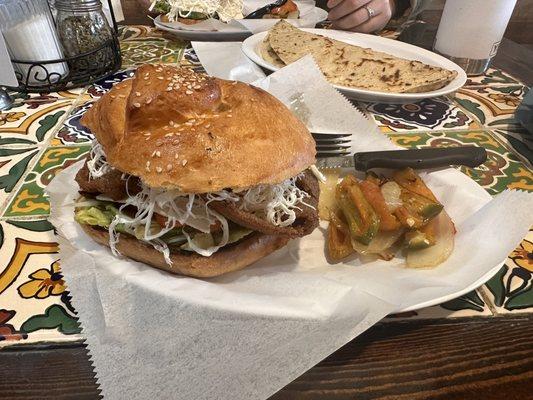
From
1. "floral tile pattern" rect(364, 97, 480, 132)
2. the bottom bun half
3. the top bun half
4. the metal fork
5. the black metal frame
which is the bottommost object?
"floral tile pattern" rect(364, 97, 480, 132)

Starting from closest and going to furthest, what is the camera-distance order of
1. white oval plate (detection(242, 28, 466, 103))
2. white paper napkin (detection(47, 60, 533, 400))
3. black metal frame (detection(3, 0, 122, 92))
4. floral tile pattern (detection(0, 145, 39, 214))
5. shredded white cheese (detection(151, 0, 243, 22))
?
white paper napkin (detection(47, 60, 533, 400))
floral tile pattern (detection(0, 145, 39, 214))
white oval plate (detection(242, 28, 466, 103))
black metal frame (detection(3, 0, 122, 92))
shredded white cheese (detection(151, 0, 243, 22))

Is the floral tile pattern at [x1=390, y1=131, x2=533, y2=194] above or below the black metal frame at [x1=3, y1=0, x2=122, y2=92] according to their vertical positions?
below

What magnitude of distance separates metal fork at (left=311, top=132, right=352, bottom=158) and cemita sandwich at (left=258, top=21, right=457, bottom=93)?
0.63m

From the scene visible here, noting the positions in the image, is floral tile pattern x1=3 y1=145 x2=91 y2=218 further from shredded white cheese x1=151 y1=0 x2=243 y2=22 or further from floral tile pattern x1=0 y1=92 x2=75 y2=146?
shredded white cheese x1=151 y1=0 x2=243 y2=22

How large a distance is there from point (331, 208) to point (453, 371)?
0.62m

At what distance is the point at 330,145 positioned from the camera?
5.08ft

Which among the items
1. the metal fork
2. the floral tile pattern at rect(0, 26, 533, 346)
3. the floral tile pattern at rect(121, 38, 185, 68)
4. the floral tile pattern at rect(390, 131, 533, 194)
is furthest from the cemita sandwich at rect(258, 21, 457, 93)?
the floral tile pattern at rect(121, 38, 185, 68)

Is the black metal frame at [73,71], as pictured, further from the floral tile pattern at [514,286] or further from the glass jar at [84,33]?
the floral tile pattern at [514,286]

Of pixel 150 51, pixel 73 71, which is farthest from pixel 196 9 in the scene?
pixel 73 71

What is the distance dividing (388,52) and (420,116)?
2.37 feet

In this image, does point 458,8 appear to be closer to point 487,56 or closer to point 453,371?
point 487,56

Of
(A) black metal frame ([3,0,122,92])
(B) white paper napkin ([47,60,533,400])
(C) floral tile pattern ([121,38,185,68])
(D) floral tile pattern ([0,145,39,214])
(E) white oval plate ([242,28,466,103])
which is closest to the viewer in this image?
(B) white paper napkin ([47,60,533,400])

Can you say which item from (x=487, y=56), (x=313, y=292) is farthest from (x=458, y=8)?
(x=313, y=292)

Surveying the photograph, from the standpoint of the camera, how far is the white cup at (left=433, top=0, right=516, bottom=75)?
7.82ft
